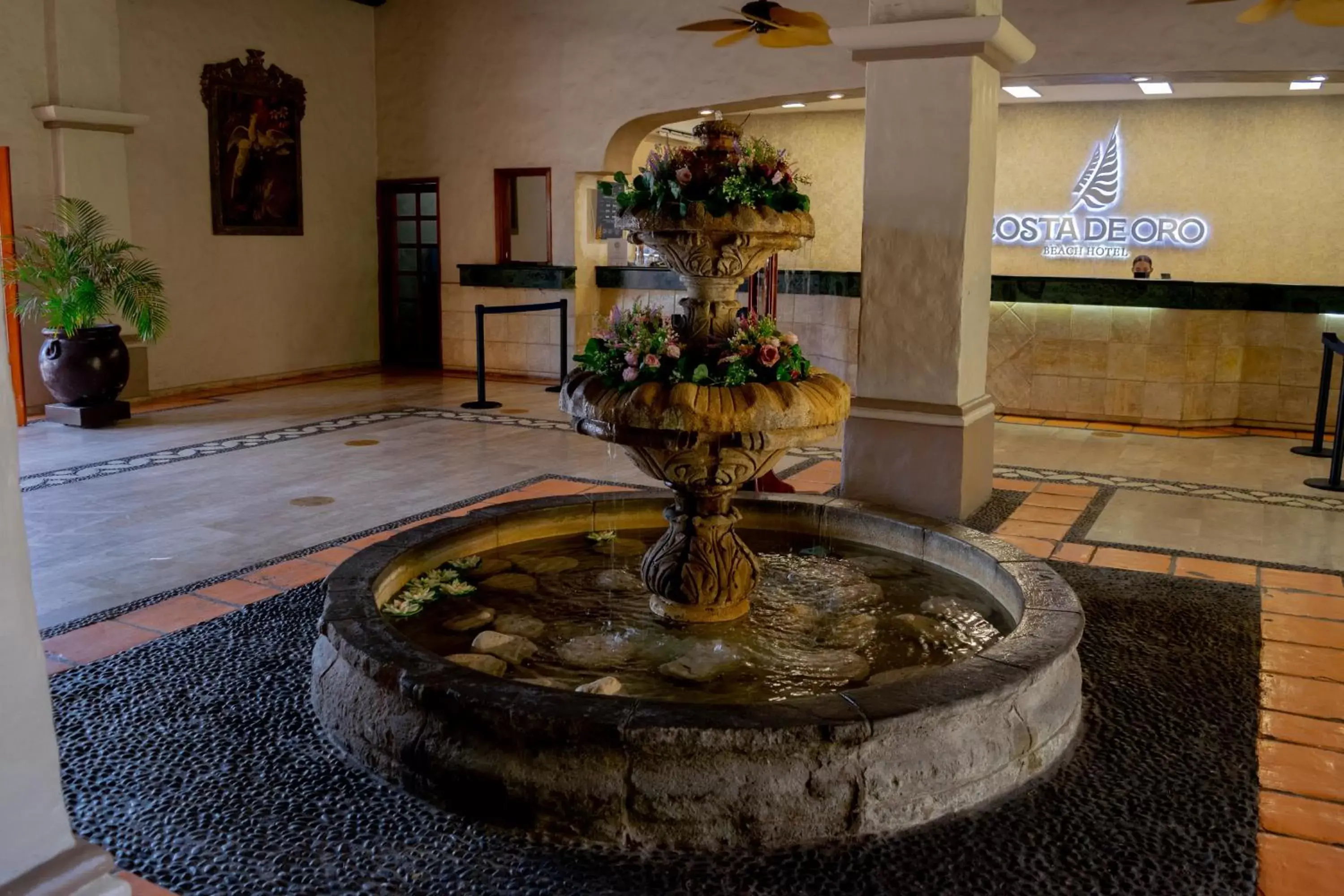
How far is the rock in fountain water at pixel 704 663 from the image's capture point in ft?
10.7

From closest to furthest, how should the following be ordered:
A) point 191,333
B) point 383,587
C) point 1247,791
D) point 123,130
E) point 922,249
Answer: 1. point 1247,791
2. point 383,587
3. point 922,249
4. point 123,130
5. point 191,333

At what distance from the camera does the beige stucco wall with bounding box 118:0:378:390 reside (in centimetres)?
964

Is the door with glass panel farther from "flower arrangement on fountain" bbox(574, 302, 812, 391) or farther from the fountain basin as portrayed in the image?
the fountain basin

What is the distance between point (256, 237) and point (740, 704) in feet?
31.1

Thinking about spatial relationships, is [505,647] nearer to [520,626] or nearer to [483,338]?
[520,626]

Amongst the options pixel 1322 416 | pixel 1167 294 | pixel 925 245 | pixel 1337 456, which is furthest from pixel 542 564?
pixel 1167 294

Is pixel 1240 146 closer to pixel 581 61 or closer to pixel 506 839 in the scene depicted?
pixel 581 61

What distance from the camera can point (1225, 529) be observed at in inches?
214

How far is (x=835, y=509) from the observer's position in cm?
459

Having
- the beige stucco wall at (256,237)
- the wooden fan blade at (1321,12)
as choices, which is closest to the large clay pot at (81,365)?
the beige stucco wall at (256,237)

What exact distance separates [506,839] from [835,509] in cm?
242

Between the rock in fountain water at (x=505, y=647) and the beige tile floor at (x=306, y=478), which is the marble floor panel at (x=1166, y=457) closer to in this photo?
the beige tile floor at (x=306, y=478)

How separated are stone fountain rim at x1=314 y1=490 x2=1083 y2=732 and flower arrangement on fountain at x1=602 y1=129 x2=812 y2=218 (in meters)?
1.42

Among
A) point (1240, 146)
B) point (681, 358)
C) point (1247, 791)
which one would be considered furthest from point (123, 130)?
point (1240, 146)
